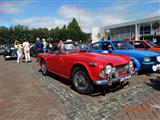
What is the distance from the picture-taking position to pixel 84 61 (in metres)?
6.11

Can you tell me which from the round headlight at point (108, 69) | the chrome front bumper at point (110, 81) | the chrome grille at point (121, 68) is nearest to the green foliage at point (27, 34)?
the chrome grille at point (121, 68)

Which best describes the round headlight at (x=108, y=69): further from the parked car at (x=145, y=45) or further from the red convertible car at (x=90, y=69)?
the parked car at (x=145, y=45)

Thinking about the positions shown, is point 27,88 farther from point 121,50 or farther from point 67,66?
point 121,50

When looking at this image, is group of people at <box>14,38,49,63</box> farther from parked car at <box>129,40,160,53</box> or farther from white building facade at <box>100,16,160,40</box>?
white building facade at <box>100,16,160,40</box>

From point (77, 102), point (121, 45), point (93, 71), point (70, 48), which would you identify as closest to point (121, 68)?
point (93, 71)

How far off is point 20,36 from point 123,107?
41374 mm

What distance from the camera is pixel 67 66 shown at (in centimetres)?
694

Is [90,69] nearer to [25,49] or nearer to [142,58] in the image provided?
[142,58]

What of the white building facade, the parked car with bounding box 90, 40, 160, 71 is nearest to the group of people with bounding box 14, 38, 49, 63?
the parked car with bounding box 90, 40, 160, 71

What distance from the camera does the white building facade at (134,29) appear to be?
35969 mm

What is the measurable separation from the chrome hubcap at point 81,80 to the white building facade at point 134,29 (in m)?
26.5

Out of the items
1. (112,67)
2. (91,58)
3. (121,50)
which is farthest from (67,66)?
(121,50)

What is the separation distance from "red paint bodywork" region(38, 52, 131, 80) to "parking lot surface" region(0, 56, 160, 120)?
23.7 inches

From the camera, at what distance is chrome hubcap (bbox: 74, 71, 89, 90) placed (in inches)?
245
